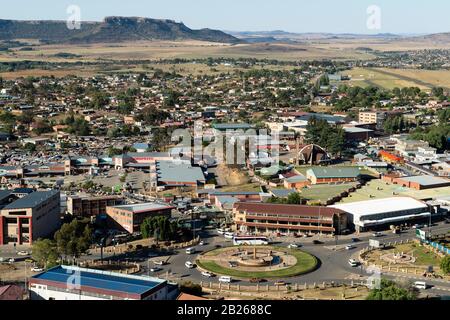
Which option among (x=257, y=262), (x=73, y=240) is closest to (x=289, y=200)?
(x=257, y=262)

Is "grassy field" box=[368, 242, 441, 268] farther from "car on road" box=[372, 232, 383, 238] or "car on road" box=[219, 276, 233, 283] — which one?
"car on road" box=[219, 276, 233, 283]

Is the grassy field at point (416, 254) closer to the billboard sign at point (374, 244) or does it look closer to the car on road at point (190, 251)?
the billboard sign at point (374, 244)

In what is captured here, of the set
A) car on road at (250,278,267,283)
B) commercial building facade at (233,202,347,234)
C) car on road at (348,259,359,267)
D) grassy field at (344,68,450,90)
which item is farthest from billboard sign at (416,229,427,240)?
grassy field at (344,68,450,90)

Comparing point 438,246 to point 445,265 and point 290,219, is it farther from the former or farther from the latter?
point 290,219

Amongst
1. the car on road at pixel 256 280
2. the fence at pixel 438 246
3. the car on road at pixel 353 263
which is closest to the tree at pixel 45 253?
the car on road at pixel 256 280

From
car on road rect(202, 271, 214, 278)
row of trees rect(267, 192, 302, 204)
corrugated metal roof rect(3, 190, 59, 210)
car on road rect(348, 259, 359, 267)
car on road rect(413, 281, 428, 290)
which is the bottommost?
car on road rect(202, 271, 214, 278)
